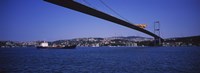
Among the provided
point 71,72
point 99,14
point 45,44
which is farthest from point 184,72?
point 45,44

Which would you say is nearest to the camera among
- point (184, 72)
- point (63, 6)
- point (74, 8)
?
point (184, 72)

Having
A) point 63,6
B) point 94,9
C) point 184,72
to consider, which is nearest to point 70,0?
point 63,6

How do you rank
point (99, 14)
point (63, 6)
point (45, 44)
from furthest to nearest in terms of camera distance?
point (45, 44), point (99, 14), point (63, 6)

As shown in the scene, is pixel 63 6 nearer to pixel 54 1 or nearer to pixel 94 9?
pixel 54 1

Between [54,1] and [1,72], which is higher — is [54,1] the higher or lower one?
the higher one

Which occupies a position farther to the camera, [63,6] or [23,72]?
[63,6]

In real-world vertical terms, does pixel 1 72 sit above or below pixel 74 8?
below

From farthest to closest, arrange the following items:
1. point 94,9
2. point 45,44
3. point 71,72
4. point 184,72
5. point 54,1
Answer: point 45,44 < point 94,9 < point 54,1 < point 71,72 < point 184,72

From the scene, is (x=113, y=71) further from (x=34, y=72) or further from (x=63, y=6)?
(x=63, y=6)

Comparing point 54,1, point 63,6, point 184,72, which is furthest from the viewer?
point 63,6
